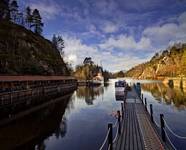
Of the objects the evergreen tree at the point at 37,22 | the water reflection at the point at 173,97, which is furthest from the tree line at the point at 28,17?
the water reflection at the point at 173,97

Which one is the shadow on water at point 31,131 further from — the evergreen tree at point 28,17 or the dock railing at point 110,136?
the evergreen tree at point 28,17

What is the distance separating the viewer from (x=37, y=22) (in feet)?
394

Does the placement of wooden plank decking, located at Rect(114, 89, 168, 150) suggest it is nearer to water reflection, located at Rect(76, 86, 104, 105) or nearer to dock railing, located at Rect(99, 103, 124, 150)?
dock railing, located at Rect(99, 103, 124, 150)

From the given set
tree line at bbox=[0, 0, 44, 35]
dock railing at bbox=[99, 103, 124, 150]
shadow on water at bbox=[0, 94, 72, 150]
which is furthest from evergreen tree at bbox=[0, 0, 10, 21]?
dock railing at bbox=[99, 103, 124, 150]

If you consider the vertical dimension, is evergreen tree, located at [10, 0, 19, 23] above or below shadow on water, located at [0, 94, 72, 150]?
above

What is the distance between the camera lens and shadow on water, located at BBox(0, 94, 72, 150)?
21.4 meters

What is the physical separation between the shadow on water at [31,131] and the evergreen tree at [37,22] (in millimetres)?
89925

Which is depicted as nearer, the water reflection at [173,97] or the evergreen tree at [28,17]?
the water reflection at [173,97]

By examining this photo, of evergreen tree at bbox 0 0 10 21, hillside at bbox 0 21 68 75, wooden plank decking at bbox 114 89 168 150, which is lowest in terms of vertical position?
wooden plank decking at bbox 114 89 168 150

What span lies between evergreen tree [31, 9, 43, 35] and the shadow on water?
3540 inches

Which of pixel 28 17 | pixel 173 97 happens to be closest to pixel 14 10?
pixel 28 17

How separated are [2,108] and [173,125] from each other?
2531 centimetres

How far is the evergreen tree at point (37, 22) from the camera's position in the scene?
117875mm

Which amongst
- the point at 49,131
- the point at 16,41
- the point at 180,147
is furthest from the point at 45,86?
the point at 180,147
